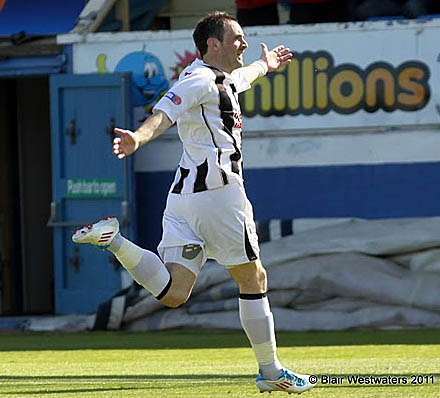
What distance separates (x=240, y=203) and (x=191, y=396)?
942 millimetres

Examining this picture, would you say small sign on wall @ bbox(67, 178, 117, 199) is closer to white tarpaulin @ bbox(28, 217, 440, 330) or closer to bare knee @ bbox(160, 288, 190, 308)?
white tarpaulin @ bbox(28, 217, 440, 330)

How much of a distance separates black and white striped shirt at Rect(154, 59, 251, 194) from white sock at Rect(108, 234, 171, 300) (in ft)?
1.14

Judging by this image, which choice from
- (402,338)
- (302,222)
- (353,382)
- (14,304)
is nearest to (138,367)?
(353,382)

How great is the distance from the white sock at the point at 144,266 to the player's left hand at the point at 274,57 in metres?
1.35

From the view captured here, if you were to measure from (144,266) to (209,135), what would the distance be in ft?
2.28

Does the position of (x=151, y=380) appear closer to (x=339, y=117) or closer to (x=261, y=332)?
(x=261, y=332)

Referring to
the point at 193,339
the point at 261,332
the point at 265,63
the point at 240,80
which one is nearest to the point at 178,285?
the point at 261,332

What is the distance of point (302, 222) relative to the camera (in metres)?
13.0

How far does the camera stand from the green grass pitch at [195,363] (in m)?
6.58

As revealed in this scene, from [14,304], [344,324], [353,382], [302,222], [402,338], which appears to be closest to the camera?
[353,382]

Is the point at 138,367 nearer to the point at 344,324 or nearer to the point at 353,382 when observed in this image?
A: the point at 353,382

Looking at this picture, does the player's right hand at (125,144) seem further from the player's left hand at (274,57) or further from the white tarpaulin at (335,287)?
the white tarpaulin at (335,287)

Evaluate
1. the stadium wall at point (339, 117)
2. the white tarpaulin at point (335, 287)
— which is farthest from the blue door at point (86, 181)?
the white tarpaulin at point (335, 287)

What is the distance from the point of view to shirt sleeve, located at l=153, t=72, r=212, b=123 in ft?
19.8
